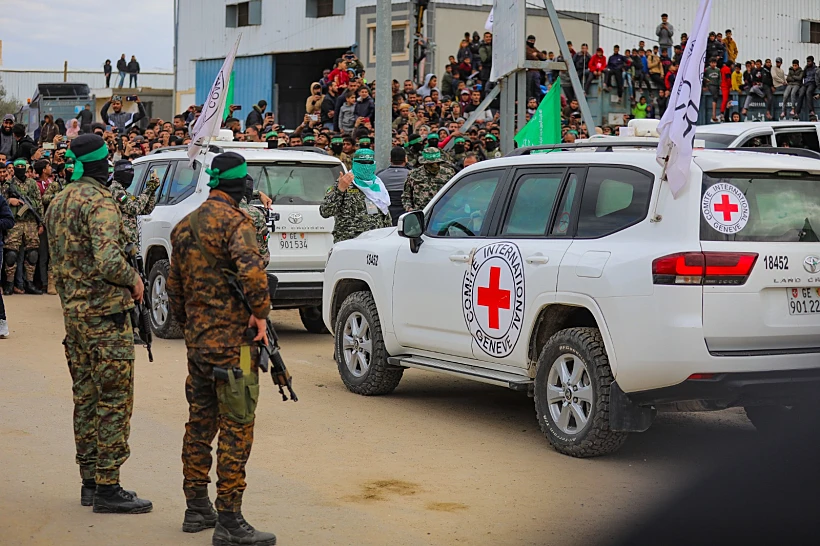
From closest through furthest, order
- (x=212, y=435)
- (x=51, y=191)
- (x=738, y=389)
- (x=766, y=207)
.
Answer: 1. (x=212, y=435)
2. (x=738, y=389)
3. (x=766, y=207)
4. (x=51, y=191)

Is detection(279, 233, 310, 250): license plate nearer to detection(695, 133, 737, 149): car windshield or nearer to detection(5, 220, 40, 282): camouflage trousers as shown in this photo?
detection(695, 133, 737, 149): car windshield

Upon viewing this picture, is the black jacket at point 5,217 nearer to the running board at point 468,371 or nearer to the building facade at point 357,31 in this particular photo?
the running board at point 468,371

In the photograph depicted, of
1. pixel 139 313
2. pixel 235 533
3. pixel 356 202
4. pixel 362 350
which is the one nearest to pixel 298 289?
pixel 356 202

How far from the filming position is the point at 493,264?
8.16m

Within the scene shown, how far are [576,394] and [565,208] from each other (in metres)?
1.23

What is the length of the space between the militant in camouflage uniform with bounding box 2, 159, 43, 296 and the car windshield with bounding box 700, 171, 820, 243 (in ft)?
42.9

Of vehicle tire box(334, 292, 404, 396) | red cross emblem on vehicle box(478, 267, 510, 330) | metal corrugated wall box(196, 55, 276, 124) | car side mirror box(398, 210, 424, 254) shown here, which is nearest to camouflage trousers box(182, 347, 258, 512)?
red cross emblem on vehicle box(478, 267, 510, 330)

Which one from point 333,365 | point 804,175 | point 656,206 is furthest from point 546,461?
point 333,365

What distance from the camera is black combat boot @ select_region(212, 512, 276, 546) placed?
5617mm

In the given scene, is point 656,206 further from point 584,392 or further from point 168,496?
point 168,496

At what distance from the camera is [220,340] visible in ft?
18.7

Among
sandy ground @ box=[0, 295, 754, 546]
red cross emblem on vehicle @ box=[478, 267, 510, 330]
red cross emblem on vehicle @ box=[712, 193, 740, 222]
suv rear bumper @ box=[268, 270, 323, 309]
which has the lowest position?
sandy ground @ box=[0, 295, 754, 546]

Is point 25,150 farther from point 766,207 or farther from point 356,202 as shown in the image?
point 766,207

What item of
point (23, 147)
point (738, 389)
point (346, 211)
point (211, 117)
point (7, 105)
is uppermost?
point (7, 105)
